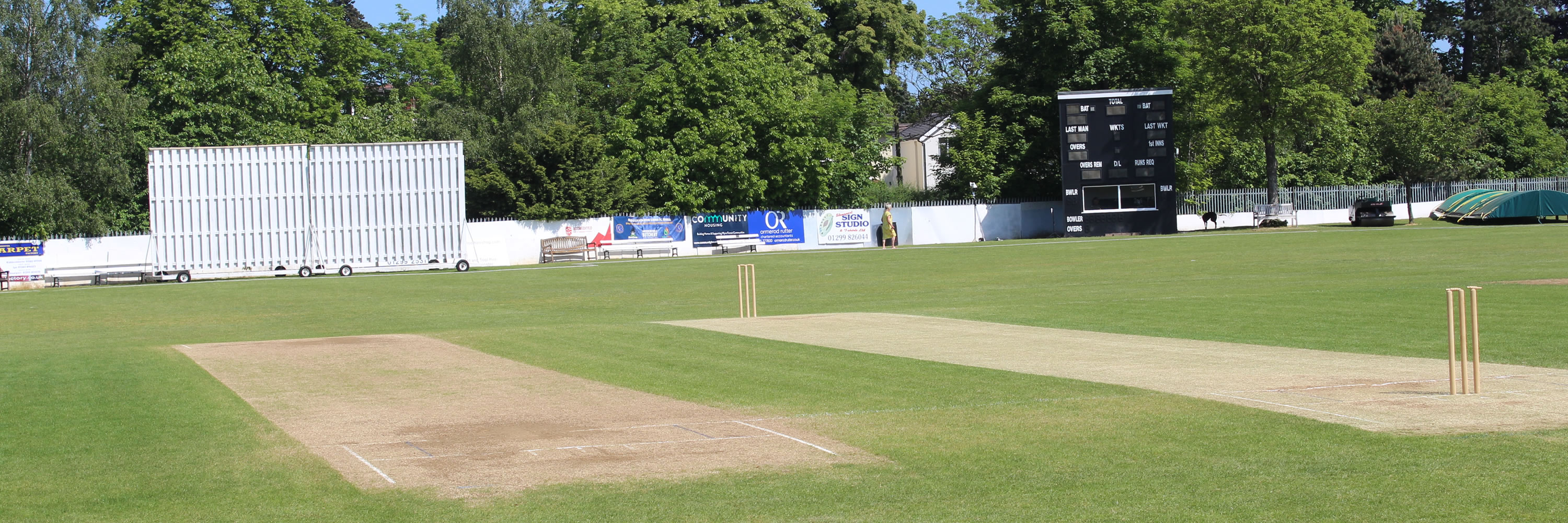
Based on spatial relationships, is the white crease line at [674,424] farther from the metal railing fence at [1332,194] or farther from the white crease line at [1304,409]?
the metal railing fence at [1332,194]

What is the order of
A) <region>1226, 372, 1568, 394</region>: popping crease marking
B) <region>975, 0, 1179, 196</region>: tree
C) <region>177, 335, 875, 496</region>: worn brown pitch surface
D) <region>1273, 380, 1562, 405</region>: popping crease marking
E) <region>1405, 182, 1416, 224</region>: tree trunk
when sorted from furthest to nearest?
1. <region>975, 0, 1179, 196</region>: tree
2. <region>1405, 182, 1416, 224</region>: tree trunk
3. <region>1226, 372, 1568, 394</region>: popping crease marking
4. <region>1273, 380, 1562, 405</region>: popping crease marking
5. <region>177, 335, 875, 496</region>: worn brown pitch surface

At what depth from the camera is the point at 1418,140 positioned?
223 ft

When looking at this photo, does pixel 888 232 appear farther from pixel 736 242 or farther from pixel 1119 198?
pixel 1119 198

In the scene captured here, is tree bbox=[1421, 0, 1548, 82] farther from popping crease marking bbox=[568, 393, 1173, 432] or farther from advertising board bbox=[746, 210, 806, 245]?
popping crease marking bbox=[568, 393, 1173, 432]

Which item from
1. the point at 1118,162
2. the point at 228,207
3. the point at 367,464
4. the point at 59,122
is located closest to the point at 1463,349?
the point at 367,464

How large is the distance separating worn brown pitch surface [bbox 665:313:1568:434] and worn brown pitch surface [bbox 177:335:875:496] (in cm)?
391

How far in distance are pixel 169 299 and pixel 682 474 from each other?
89.6 ft

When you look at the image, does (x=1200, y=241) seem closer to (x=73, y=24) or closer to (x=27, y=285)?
(x=27, y=285)

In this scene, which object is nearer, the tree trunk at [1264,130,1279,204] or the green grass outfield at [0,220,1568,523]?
the green grass outfield at [0,220,1568,523]

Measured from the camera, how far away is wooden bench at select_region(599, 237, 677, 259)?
5300cm

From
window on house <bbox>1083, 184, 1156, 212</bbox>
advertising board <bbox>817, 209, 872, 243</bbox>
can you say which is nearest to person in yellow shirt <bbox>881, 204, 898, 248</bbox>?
advertising board <bbox>817, 209, 872, 243</bbox>

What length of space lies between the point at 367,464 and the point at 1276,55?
60.3 meters

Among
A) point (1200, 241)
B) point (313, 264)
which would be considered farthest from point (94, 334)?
point (1200, 241)

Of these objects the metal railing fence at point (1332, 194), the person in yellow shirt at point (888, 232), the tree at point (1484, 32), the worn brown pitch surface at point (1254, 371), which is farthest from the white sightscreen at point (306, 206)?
the tree at point (1484, 32)
